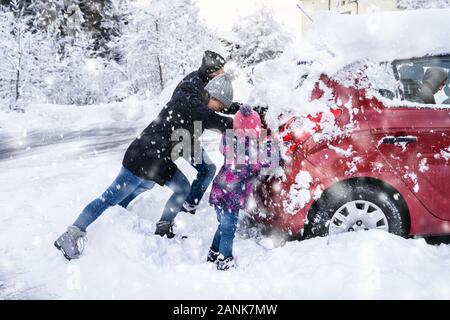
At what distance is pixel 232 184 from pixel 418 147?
1570mm

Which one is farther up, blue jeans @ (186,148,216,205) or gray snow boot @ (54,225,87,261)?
blue jeans @ (186,148,216,205)

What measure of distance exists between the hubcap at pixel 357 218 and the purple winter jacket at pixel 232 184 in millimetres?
810

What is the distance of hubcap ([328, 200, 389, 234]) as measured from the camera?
12.4 feet

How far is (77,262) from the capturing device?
3832 millimetres

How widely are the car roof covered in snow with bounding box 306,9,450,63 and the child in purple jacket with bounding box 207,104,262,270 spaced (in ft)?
3.63

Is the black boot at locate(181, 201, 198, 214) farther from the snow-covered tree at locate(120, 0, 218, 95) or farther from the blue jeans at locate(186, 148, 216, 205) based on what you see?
the snow-covered tree at locate(120, 0, 218, 95)

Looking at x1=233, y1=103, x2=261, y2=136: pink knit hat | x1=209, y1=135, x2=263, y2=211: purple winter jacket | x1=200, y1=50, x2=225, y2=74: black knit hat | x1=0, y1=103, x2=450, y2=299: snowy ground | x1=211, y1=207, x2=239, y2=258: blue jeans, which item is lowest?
x1=0, y1=103, x2=450, y2=299: snowy ground

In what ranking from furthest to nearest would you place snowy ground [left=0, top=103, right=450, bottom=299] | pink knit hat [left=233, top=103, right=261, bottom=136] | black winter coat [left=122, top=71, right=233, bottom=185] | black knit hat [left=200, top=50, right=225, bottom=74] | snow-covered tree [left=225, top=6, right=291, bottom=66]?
snow-covered tree [left=225, top=6, right=291, bottom=66] → black knit hat [left=200, top=50, right=225, bottom=74] → black winter coat [left=122, top=71, right=233, bottom=185] → pink knit hat [left=233, top=103, right=261, bottom=136] → snowy ground [left=0, top=103, right=450, bottom=299]

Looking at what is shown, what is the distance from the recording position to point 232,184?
3619mm

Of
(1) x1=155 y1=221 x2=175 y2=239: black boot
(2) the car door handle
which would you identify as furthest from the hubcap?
(1) x1=155 y1=221 x2=175 y2=239: black boot

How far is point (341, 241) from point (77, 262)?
223 cm

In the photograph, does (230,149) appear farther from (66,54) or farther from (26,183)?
(66,54)
